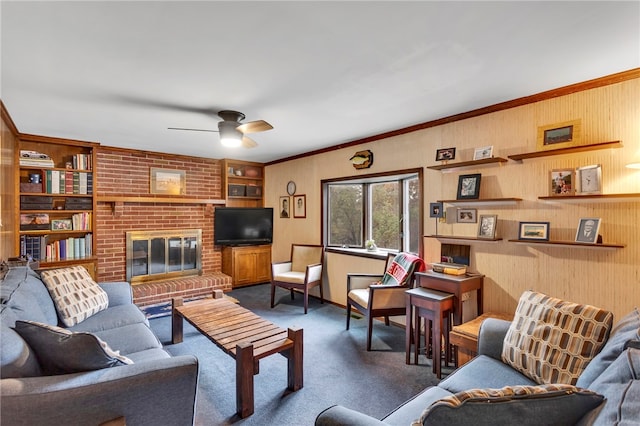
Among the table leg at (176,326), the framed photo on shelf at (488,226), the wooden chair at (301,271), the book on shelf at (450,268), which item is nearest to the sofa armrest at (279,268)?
the wooden chair at (301,271)

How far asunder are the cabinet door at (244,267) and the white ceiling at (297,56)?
9.21 feet

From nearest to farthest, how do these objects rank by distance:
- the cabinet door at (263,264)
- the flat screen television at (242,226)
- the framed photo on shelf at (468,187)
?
the framed photo on shelf at (468,187) < the flat screen television at (242,226) < the cabinet door at (263,264)

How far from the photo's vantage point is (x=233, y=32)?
1.62 m

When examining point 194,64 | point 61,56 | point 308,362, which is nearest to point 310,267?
point 308,362

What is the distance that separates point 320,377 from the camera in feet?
8.04

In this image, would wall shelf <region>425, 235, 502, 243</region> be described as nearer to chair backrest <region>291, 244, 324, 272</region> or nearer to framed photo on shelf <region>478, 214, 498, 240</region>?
framed photo on shelf <region>478, 214, 498, 240</region>

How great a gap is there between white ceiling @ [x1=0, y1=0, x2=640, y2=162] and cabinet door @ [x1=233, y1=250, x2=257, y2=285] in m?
2.81

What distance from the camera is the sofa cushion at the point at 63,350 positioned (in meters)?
1.36

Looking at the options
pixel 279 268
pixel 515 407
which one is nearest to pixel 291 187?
pixel 279 268

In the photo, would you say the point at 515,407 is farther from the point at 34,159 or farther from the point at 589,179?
the point at 34,159

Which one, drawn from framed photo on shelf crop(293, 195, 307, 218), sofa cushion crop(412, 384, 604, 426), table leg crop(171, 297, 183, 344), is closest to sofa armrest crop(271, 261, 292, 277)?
framed photo on shelf crop(293, 195, 307, 218)

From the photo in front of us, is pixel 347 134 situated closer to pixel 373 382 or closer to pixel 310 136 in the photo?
pixel 310 136

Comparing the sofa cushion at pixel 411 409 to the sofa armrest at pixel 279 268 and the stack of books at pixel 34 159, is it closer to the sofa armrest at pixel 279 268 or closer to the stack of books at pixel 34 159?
the sofa armrest at pixel 279 268

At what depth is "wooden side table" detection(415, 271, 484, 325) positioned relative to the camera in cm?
258
